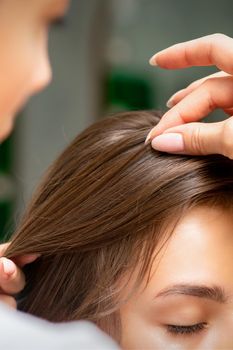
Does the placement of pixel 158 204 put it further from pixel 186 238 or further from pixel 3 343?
pixel 3 343

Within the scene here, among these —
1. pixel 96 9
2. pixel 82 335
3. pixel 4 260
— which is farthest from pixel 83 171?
pixel 96 9

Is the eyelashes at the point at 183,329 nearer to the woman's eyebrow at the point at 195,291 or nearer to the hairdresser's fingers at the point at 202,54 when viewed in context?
the woman's eyebrow at the point at 195,291

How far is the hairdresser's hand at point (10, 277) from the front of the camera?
0.92 metres

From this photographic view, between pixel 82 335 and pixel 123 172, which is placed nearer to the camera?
pixel 82 335

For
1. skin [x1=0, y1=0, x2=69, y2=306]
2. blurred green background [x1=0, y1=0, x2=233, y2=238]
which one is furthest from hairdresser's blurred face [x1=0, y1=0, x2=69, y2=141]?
blurred green background [x1=0, y1=0, x2=233, y2=238]

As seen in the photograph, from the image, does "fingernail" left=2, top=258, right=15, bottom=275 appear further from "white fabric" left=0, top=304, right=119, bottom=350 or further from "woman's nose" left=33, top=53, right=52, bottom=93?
"white fabric" left=0, top=304, right=119, bottom=350

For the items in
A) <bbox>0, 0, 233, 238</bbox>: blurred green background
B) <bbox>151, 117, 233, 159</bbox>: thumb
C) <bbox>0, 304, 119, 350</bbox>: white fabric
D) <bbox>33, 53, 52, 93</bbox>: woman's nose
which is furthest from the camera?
<bbox>0, 0, 233, 238</bbox>: blurred green background

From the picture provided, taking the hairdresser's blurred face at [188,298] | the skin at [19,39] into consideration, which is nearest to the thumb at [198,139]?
the hairdresser's blurred face at [188,298]

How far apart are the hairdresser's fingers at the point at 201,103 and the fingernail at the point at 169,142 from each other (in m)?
0.02

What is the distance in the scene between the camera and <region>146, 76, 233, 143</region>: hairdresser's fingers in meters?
0.92

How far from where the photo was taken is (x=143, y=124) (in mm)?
1016

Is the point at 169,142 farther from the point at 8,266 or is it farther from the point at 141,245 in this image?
the point at 8,266

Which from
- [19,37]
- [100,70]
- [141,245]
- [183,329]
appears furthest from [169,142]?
[100,70]

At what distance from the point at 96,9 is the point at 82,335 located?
2754 millimetres
